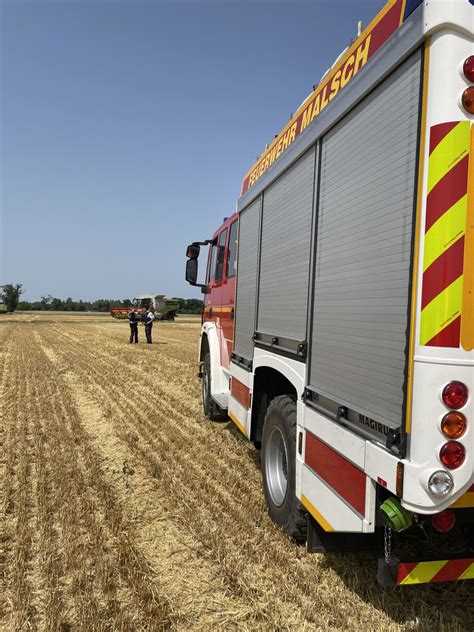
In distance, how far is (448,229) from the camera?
70.7 inches

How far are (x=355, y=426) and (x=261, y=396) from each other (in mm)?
1929

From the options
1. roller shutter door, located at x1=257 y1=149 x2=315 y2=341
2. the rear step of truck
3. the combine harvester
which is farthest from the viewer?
the combine harvester

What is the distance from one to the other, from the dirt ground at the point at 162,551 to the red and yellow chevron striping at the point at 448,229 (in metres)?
1.59

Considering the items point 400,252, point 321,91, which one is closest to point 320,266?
point 400,252

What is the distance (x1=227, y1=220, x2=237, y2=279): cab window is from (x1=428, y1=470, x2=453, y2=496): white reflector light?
4021 mm

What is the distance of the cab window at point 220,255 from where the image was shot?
6266 millimetres

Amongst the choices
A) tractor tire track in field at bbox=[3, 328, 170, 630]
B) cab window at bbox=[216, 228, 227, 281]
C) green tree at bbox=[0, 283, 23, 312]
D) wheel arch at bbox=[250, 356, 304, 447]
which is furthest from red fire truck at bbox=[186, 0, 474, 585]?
green tree at bbox=[0, 283, 23, 312]

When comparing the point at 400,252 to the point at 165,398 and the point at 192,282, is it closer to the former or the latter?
the point at 192,282

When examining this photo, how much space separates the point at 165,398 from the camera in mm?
8281

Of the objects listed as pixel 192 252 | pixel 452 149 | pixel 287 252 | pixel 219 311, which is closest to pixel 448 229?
pixel 452 149

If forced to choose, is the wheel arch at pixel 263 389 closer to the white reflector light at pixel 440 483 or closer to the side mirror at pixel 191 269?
the white reflector light at pixel 440 483

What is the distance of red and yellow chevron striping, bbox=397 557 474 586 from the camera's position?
2.10 meters

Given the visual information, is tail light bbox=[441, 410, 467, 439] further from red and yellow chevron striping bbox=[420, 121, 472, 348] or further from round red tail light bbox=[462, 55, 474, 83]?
round red tail light bbox=[462, 55, 474, 83]

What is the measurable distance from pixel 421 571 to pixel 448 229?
1.46 m
